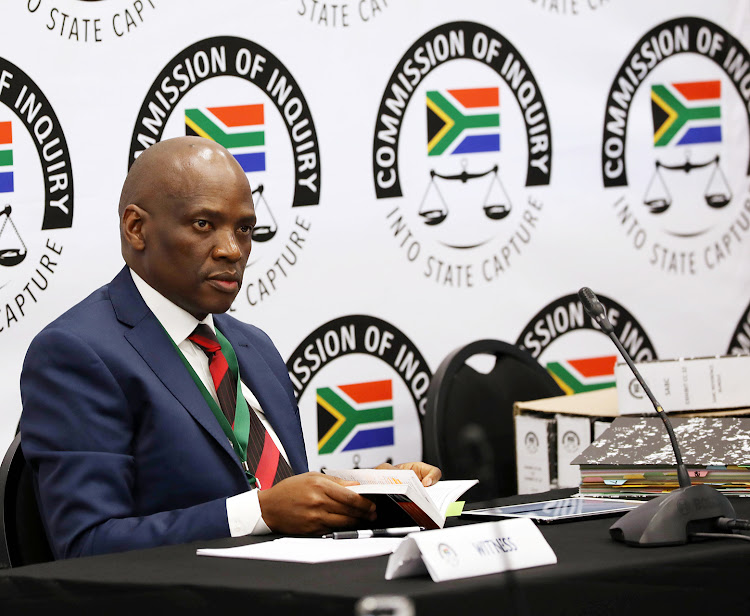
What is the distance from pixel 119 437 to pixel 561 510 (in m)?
0.72

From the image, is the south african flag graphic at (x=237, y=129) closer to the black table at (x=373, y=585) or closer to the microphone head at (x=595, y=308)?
the microphone head at (x=595, y=308)

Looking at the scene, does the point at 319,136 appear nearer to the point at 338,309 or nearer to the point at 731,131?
the point at 338,309

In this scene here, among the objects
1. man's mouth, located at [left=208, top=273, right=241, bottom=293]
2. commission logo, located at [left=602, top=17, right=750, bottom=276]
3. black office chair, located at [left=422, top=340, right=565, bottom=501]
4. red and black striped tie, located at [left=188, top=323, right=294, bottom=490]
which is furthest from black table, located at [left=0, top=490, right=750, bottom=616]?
commission logo, located at [left=602, top=17, right=750, bottom=276]

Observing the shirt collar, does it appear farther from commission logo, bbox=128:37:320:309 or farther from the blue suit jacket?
commission logo, bbox=128:37:320:309

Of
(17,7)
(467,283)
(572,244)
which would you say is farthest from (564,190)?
(17,7)

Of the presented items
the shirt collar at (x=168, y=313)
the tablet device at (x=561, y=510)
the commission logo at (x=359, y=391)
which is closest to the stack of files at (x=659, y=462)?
the tablet device at (x=561, y=510)

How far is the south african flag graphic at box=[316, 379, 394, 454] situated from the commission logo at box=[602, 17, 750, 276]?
1098mm

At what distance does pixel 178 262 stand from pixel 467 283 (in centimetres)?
154

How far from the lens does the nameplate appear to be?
47.2 inches

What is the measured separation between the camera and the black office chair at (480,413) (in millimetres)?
2791

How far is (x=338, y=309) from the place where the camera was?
3.18m

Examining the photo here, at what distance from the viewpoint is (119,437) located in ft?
5.97

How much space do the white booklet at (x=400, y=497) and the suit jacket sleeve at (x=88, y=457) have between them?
223 millimetres

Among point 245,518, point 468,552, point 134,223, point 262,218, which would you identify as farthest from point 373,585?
point 262,218
